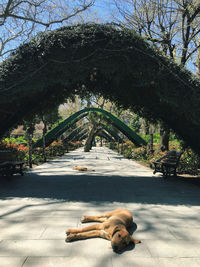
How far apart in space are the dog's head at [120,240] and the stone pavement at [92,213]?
81mm

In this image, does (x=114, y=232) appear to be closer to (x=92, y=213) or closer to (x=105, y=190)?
(x=92, y=213)

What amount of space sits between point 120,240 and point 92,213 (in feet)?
5.15

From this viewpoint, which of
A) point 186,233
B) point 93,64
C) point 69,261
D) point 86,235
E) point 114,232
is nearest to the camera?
point 69,261

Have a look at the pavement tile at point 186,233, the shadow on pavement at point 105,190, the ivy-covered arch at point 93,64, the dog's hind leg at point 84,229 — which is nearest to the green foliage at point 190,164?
the shadow on pavement at point 105,190

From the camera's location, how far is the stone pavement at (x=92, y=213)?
273 centimetres

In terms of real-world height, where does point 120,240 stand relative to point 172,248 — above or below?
above

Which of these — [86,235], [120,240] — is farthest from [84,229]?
[120,240]

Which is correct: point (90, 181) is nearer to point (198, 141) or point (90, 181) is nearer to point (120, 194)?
point (120, 194)

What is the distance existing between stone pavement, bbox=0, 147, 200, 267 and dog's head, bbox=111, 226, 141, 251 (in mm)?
81

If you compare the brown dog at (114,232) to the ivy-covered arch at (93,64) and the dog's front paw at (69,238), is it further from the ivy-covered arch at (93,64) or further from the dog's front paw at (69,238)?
the ivy-covered arch at (93,64)

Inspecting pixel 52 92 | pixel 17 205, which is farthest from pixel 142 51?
pixel 17 205

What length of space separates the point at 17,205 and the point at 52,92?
4.84 m

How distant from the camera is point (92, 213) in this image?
14.5ft

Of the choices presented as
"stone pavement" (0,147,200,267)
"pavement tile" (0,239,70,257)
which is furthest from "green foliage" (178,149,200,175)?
"pavement tile" (0,239,70,257)
